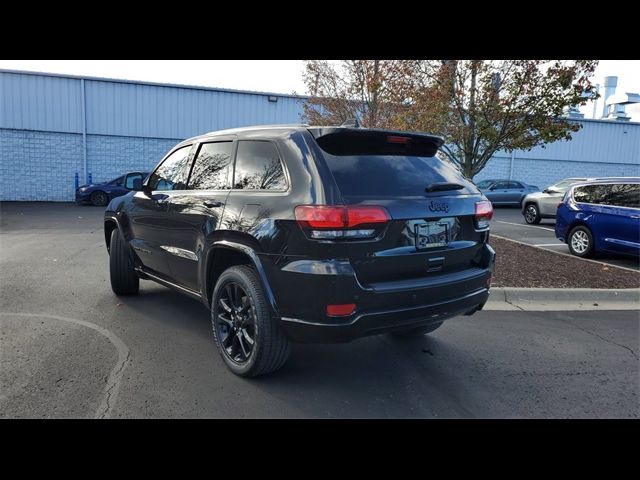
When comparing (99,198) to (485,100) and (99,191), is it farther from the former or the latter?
(485,100)

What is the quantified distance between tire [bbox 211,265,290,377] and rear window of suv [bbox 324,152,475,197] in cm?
97

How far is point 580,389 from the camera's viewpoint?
11.7 feet

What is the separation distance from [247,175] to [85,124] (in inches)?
884

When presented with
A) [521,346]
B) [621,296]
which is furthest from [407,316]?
[621,296]

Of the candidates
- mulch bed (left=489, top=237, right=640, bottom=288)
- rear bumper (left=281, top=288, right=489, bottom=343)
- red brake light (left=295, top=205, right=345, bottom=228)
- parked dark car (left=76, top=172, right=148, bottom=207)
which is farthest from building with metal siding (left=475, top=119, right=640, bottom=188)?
red brake light (left=295, top=205, right=345, bottom=228)

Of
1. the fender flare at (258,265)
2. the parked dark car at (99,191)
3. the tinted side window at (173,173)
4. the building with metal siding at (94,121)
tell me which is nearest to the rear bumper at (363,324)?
the fender flare at (258,265)

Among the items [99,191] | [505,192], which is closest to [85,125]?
[99,191]

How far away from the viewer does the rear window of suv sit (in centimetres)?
313

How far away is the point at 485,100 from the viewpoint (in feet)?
25.1

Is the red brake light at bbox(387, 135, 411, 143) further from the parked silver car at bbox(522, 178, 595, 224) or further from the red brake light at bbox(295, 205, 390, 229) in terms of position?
the parked silver car at bbox(522, 178, 595, 224)

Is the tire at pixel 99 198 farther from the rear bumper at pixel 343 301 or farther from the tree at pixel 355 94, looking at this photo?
the rear bumper at pixel 343 301

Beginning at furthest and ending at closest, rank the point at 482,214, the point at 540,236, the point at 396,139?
the point at 540,236, the point at 482,214, the point at 396,139

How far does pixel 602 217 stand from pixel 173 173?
7770 mm

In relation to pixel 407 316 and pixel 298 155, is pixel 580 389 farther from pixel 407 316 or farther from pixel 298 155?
pixel 298 155
